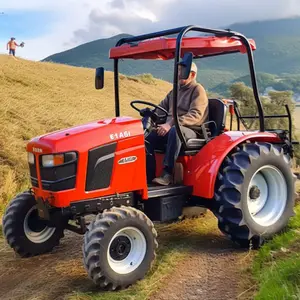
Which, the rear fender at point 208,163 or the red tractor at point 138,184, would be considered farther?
the rear fender at point 208,163

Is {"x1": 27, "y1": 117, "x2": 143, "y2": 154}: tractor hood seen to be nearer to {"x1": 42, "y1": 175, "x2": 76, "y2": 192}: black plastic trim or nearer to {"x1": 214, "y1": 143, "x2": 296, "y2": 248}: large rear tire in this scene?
{"x1": 42, "y1": 175, "x2": 76, "y2": 192}: black plastic trim

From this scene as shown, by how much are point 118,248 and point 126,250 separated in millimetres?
119

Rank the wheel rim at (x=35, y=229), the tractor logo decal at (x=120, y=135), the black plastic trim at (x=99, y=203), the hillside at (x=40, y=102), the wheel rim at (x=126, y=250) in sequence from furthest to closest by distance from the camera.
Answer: the hillside at (x=40, y=102) < the wheel rim at (x=35, y=229) < the tractor logo decal at (x=120, y=135) < the black plastic trim at (x=99, y=203) < the wheel rim at (x=126, y=250)

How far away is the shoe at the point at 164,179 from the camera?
17.3ft

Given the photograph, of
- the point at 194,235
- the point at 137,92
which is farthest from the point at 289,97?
the point at 194,235

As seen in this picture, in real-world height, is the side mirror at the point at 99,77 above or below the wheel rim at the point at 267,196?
above

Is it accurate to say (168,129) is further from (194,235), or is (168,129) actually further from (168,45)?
(194,235)

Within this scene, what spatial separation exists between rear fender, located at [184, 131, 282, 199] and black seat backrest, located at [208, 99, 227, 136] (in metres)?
0.19

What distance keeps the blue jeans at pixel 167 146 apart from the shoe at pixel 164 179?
0.15 feet

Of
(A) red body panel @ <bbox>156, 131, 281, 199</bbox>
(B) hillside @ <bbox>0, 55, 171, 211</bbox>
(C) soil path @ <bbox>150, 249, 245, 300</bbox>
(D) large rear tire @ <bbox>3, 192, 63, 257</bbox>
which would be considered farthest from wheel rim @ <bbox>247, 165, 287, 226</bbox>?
(B) hillside @ <bbox>0, 55, 171, 211</bbox>

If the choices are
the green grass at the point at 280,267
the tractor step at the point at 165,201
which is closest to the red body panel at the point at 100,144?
the tractor step at the point at 165,201

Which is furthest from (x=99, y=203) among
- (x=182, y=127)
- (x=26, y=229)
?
(x=182, y=127)

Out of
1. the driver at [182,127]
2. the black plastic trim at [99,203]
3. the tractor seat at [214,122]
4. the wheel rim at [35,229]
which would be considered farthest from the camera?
the tractor seat at [214,122]

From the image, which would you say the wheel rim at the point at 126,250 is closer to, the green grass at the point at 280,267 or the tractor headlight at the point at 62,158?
the tractor headlight at the point at 62,158
